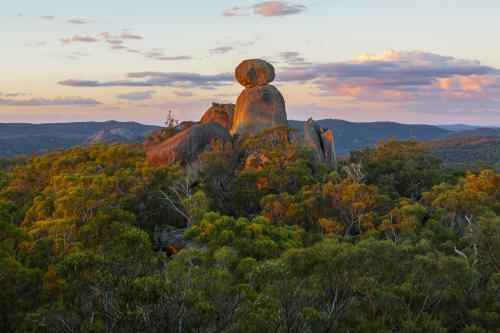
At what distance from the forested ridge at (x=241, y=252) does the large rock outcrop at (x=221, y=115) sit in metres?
9.34

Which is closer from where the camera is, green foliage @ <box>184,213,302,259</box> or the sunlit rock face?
green foliage @ <box>184,213,302,259</box>

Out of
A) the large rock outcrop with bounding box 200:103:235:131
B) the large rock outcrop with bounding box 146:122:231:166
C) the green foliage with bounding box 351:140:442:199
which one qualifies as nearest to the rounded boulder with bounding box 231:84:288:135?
Answer: the large rock outcrop with bounding box 200:103:235:131

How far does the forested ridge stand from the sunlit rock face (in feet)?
27.5

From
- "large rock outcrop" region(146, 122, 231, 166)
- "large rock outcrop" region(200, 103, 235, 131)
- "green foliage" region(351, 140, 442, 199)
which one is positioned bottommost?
"green foliage" region(351, 140, 442, 199)

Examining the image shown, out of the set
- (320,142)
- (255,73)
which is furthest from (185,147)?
(255,73)

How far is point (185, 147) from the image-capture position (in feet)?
143

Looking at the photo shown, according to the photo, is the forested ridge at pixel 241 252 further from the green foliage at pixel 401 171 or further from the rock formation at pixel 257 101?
the rock formation at pixel 257 101

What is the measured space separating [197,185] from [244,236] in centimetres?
1694

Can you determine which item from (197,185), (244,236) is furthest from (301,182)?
(244,236)

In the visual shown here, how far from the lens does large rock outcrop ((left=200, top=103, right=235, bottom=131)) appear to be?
5630 centimetres

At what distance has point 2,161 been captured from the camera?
64.0 meters

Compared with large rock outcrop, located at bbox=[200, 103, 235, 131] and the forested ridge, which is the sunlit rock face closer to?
large rock outcrop, located at bbox=[200, 103, 235, 131]

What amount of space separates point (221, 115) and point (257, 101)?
262 inches

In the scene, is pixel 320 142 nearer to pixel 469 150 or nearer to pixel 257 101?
pixel 257 101
